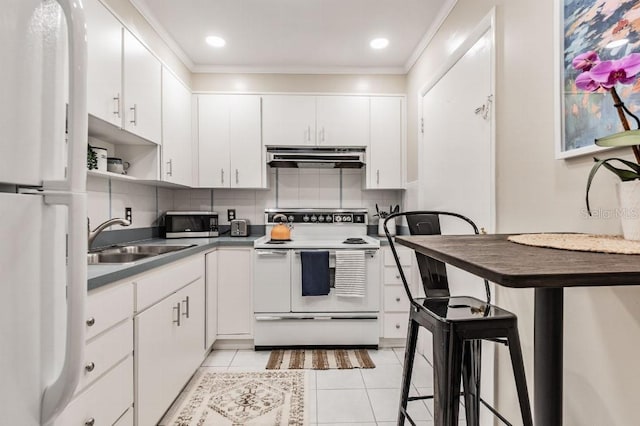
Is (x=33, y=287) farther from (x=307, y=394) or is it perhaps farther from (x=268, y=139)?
(x=268, y=139)

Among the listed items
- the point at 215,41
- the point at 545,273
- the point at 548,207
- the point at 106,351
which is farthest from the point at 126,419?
the point at 215,41

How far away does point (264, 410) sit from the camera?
79.5 inches

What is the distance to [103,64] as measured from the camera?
1.79 metres

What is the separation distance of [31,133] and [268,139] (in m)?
2.69

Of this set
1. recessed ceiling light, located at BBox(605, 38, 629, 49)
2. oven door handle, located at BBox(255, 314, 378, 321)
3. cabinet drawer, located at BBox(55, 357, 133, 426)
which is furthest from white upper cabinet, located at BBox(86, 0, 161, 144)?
recessed ceiling light, located at BBox(605, 38, 629, 49)

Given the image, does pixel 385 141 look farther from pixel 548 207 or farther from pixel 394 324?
pixel 548 207

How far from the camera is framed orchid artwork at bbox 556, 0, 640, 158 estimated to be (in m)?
0.95

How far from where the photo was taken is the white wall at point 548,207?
3.37 ft

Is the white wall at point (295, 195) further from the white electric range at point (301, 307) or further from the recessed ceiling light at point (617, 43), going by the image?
the recessed ceiling light at point (617, 43)

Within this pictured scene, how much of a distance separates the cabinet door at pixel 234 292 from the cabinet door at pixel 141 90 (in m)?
1.10

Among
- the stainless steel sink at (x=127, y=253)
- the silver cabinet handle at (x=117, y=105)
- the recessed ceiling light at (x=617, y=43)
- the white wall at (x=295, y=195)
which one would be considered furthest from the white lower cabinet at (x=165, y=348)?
the recessed ceiling light at (x=617, y=43)

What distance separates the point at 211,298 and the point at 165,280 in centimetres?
94

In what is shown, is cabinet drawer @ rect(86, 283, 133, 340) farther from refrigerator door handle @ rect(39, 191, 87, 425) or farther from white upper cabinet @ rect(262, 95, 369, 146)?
white upper cabinet @ rect(262, 95, 369, 146)

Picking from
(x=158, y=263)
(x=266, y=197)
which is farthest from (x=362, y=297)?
(x=158, y=263)
